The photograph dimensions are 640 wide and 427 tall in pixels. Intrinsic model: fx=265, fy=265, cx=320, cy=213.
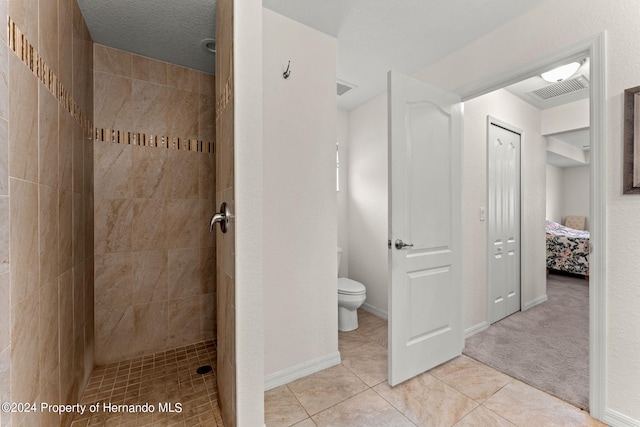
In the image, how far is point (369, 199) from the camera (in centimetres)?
304

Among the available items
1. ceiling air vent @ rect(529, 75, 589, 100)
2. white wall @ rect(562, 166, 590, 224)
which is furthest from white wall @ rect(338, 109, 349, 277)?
white wall @ rect(562, 166, 590, 224)

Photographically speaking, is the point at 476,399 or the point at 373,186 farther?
the point at 373,186

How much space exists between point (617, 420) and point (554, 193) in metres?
6.81

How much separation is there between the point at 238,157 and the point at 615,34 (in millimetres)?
2046

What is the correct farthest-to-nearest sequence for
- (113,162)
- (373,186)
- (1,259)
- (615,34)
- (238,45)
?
1. (373,186)
2. (113,162)
3. (615,34)
4. (238,45)
5. (1,259)

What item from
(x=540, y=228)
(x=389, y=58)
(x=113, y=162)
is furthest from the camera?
(x=540, y=228)

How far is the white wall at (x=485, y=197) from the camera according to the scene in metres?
2.41

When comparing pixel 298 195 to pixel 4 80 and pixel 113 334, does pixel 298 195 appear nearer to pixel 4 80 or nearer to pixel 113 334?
pixel 4 80

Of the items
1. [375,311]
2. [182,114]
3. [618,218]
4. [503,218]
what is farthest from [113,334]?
[503,218]

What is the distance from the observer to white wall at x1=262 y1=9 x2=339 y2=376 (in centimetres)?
177

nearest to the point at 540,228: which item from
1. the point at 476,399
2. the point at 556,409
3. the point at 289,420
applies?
the point at 556,409

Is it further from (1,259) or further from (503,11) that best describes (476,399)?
(503,11)

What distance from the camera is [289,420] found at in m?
1.45

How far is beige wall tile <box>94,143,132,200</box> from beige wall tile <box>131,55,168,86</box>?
57 centimetres
